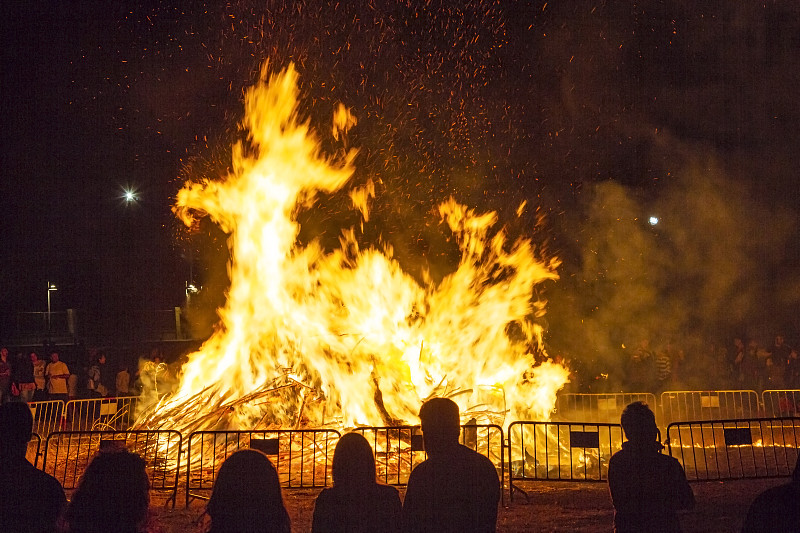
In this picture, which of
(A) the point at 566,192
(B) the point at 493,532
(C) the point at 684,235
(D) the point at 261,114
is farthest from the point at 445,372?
(C) the point at 684,235

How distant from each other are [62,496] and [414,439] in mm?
5364

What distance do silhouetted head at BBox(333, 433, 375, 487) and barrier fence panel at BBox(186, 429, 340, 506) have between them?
5.23 meters

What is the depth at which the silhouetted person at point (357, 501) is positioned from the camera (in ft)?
9.85

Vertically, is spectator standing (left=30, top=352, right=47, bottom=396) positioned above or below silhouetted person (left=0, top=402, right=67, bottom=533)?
above

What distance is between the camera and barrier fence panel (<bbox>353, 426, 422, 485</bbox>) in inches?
326

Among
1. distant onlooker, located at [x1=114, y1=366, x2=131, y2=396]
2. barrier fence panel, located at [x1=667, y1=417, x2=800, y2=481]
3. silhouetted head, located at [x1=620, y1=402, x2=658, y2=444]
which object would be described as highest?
distant onlooker, located at [x1=114, y1=366, x2=131, y2=396]

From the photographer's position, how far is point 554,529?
6.44 metres

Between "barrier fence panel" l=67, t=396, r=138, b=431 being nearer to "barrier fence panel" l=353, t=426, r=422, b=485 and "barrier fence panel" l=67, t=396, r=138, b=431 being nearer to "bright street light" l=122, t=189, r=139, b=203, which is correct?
"barrier fence panel" l=353, t=426, r=422, b=485

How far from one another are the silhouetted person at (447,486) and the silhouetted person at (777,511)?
1.21 meters

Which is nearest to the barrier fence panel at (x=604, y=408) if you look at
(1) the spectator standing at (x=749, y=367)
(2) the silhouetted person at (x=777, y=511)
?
(1) the spectator standing at (x=749, y=367)

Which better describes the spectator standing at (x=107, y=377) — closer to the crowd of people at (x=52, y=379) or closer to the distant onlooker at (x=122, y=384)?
the crowd of people at (x=52, y=379)

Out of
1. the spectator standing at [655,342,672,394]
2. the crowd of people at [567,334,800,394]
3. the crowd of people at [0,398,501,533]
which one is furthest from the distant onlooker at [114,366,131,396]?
the spectator standing at [655,342,672,394]

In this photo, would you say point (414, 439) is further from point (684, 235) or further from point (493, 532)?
point (684, 235)

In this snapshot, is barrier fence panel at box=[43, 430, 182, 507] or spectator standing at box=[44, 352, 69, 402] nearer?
barrier fence panel at box=[43, 430, 182, 507]
